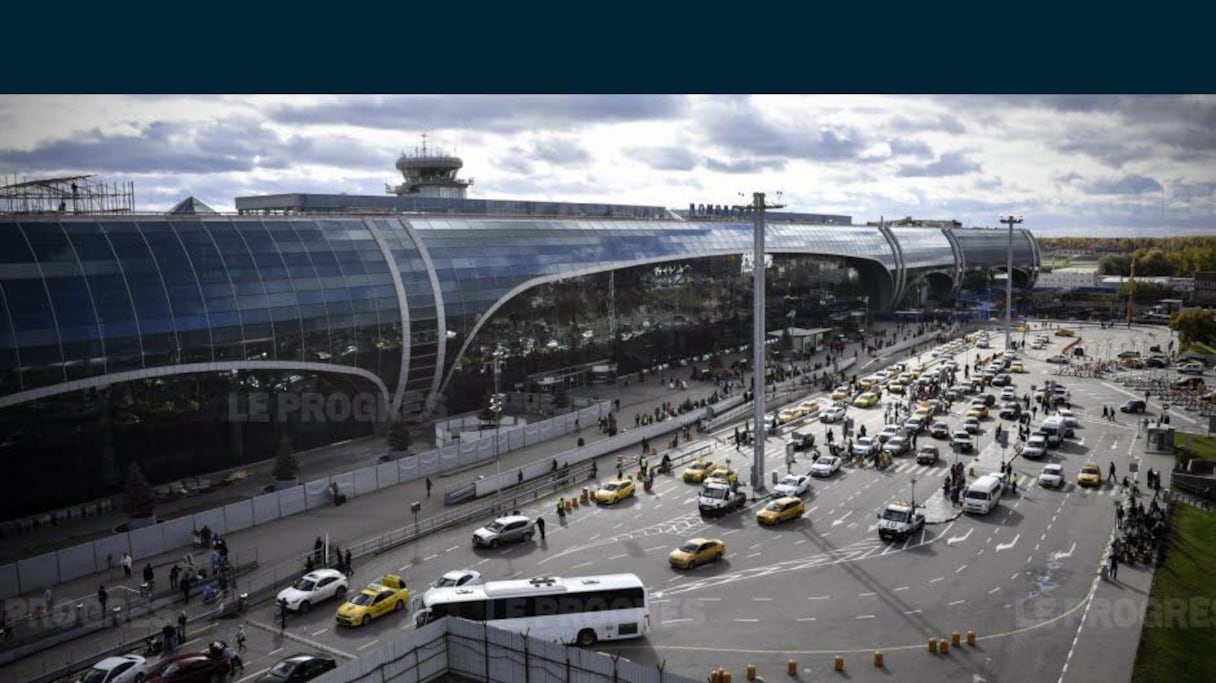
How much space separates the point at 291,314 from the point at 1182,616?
25.5 metres

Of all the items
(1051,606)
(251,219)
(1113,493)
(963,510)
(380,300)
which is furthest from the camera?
(380,300)

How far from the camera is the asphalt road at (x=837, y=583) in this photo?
15836mm

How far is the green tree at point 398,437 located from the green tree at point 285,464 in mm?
3847

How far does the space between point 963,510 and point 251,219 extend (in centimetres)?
2442

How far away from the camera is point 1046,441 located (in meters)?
33.1

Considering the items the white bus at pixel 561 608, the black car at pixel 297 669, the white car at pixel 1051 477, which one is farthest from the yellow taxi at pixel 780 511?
the black car at pixel 297 669

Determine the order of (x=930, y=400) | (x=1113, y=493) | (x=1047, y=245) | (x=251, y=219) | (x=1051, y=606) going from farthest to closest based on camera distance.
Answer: (x=1047, y=245)
(x=930, y=400)
(x=251, y=219)
(x=1113, y=493)
(x=1051, y=606)

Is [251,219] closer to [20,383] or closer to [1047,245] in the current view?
[20,383]

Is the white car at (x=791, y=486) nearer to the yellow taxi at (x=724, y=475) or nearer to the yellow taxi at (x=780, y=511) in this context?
the yellow taxi at (x=724, y=475)

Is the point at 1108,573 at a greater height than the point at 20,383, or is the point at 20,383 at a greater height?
the point at 20,383

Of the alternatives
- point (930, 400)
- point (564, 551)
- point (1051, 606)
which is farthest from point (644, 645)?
point (930, 400)

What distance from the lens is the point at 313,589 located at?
61.4 feet

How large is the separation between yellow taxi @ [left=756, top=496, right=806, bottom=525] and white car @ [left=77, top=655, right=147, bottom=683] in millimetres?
14874

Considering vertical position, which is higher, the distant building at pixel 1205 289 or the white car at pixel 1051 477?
the distant building at pixel 1205 289
